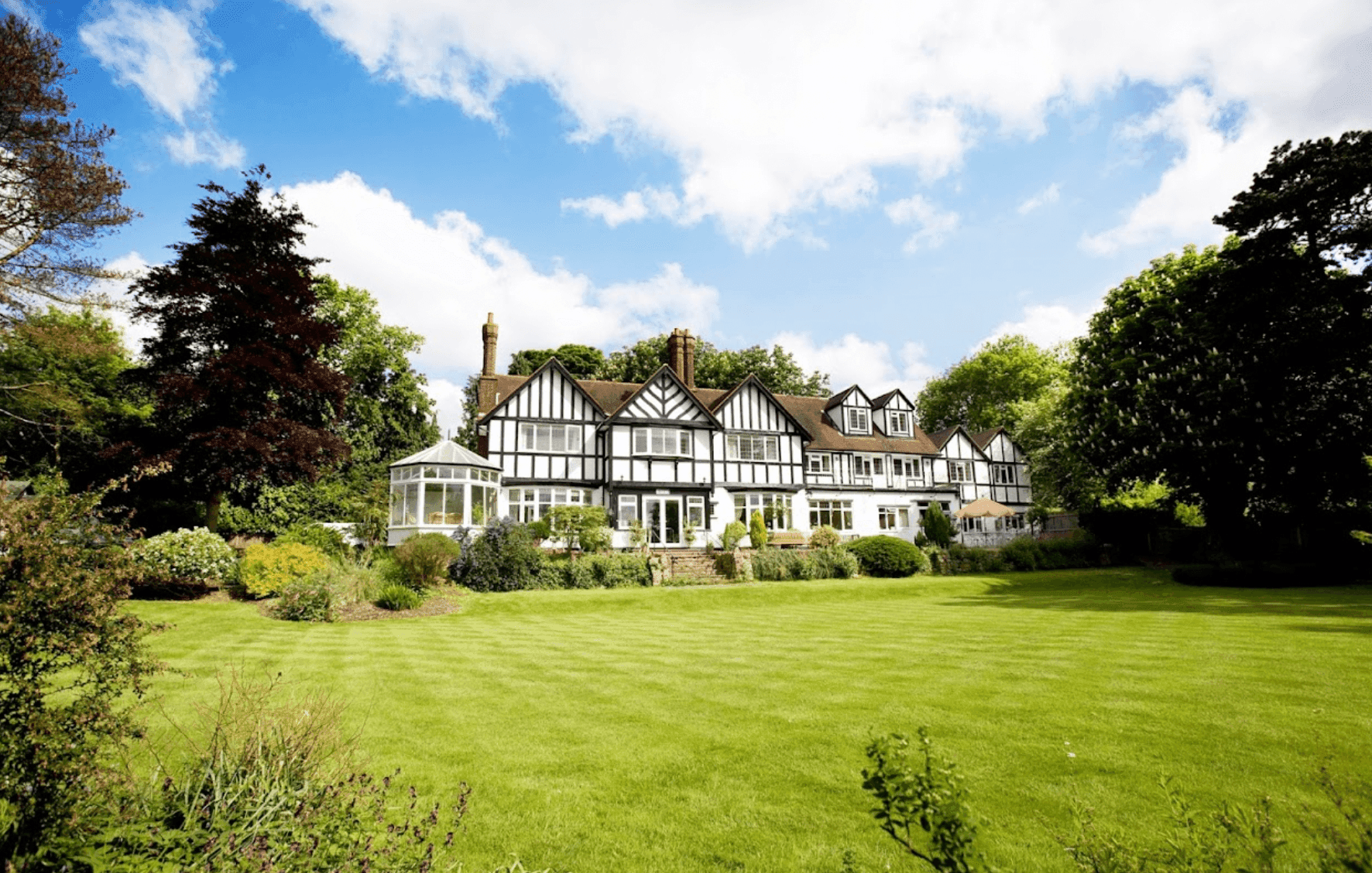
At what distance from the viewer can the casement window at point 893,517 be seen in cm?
3778

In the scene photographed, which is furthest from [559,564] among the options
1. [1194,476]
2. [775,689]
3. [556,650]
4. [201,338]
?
[1194,476]

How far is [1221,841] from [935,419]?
2418 inches

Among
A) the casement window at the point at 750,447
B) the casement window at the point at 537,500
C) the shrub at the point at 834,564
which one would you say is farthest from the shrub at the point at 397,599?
the casement window at the point at 750,447

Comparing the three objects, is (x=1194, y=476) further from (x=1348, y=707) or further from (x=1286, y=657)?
(x=1348, y=707)

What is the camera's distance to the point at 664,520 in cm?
3138

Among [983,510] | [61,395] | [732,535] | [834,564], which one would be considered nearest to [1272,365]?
[983,510]

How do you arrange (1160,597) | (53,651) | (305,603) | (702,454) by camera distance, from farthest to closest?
(702,454), (1160,597), (305,603), (53,651)

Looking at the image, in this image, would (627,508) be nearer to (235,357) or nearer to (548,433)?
(548,433)

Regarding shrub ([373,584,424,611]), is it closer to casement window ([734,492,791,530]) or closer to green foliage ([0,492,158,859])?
green foliage ([0,492,158,859])

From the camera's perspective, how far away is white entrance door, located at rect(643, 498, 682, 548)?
3111cm

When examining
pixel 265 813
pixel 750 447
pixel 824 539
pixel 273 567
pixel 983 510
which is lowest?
pixel 265 813

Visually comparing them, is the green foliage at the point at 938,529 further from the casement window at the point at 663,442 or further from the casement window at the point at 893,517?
the casement window at the point at 663,442

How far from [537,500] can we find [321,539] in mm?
10947

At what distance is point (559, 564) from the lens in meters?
22.7
